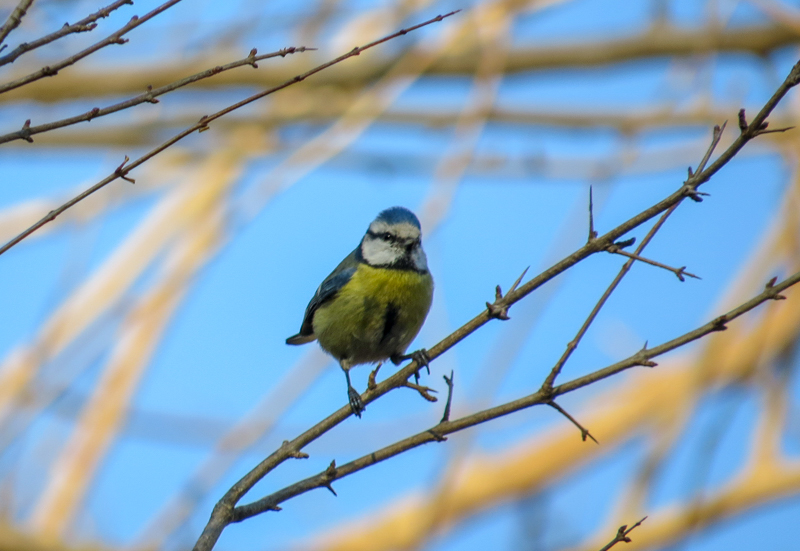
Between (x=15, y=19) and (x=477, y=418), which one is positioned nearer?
(x=15, y=19)

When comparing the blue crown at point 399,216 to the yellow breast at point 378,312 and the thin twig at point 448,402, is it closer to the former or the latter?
the yellow breast at point 378,312

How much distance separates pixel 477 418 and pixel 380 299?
135cm

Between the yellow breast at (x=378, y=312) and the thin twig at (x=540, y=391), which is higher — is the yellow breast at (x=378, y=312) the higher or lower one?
the higher one

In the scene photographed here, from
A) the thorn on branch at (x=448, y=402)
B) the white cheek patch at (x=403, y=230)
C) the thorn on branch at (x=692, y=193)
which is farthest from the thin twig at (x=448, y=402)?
the white cheek patch at (x=403, y=230)

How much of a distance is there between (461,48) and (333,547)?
2.96 metres

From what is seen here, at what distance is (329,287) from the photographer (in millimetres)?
3254

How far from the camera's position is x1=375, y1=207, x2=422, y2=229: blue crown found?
318cm

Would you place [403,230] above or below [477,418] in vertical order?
above

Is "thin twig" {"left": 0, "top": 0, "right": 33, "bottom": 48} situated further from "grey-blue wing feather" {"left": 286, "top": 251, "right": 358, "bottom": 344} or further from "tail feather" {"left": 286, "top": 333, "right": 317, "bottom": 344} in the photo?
"tail feather" {"left": 286, "top": 333, "right": 317, "bottom": 344}

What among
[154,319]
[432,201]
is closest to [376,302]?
[432,201]

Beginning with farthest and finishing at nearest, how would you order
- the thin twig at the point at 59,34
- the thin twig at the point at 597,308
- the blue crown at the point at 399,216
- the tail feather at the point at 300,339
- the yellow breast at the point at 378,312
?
1. the tail feather at the point at 300,339
2. the blue crown at the point at 399,216
3. the yellow breast at the point at 378,312
4. the thin twig at the point at 597,308
5. the thin twig at the point at 59,34

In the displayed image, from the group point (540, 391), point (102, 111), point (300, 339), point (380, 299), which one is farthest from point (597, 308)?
point (300, 339)

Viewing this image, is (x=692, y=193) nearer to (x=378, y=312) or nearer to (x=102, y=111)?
(x=102, y=111)

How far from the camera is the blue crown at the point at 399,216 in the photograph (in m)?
3.18
